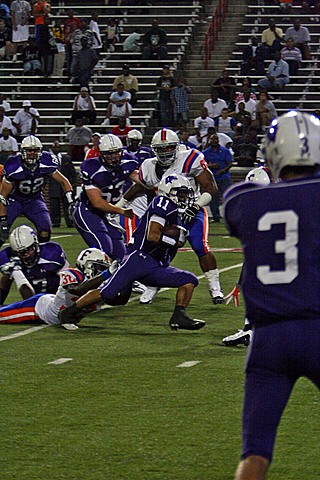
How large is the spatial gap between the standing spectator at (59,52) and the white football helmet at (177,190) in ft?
51.6

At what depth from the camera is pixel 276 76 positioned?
72.4 feet

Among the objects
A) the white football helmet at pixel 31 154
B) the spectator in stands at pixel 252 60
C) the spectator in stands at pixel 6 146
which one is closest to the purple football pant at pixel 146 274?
the white football helmet at pixel 31 154

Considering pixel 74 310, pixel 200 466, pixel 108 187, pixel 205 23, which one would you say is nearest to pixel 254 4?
pixel 205 23

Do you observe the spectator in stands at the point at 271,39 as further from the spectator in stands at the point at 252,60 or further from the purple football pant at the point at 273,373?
the purple football pant at the point at 273,373

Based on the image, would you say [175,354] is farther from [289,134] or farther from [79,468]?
[289,134]

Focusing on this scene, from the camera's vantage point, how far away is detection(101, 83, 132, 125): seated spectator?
2166 centimetres

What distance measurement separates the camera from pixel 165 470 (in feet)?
15.5

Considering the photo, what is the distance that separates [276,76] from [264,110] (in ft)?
7.38

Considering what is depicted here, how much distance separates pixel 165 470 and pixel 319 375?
1584mm

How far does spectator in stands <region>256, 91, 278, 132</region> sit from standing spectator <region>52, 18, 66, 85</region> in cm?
537

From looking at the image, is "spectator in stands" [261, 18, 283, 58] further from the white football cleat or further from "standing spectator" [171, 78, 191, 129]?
the white football cleat

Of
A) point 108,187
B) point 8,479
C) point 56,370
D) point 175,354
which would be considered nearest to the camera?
point 8,479

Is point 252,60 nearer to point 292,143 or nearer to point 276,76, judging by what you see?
point 276,76

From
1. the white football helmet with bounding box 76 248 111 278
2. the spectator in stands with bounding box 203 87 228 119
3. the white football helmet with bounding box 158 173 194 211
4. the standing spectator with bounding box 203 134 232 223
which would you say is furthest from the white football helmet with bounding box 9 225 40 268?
the spectator in stands with bounding box 203 87 228 119
